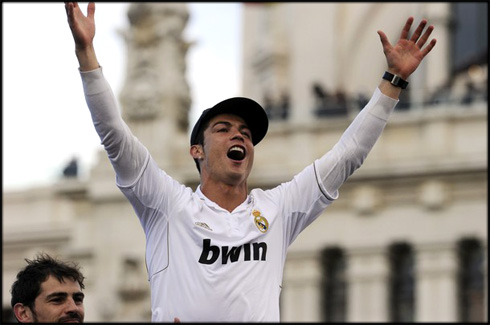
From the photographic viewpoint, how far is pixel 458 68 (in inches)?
1809

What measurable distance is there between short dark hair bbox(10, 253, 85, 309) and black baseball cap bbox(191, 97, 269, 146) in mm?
989

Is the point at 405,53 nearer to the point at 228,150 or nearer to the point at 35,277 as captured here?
the point at 228,150

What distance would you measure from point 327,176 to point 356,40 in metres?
42.5

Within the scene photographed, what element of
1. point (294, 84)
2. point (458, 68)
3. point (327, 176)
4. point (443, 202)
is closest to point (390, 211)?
point (443, 202)

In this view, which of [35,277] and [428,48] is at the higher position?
[428,48]

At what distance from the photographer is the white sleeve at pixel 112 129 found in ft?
27.1

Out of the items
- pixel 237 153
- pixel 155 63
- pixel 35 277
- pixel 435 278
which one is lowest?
pixel 35 277

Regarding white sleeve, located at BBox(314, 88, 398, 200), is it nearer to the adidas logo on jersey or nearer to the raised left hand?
Answer: the raised left hand

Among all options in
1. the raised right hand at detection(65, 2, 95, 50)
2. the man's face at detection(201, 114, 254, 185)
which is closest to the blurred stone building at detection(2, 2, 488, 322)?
the man's face at detection(201, 114, 254, 185)

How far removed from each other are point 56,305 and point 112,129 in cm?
94

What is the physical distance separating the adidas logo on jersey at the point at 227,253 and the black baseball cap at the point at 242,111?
0.71 m

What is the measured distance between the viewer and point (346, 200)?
41.7 meters

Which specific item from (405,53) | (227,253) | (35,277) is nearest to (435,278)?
(405,53)

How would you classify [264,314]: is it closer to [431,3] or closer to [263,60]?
[431,3]
